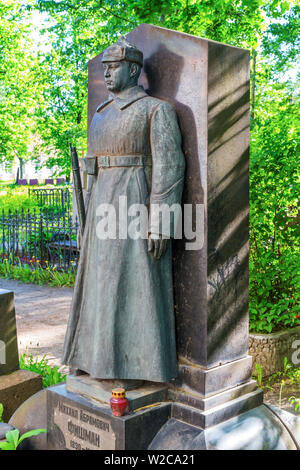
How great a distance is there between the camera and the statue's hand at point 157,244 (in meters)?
2.89

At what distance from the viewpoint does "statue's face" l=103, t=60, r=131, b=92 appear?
A: 3.03m

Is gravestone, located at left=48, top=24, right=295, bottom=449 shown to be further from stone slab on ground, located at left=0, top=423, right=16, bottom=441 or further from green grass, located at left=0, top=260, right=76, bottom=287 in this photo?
green grass, located at left=0, top=260, right=76, bottom=287

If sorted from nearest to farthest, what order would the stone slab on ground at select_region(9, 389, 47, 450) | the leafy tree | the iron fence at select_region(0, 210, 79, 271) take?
the stone slab on ground at select_region(9, 389, 47, 450) → the iron fence at select_region(0, 210, 79, 271) → the leafy tree

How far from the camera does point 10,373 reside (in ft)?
13.6

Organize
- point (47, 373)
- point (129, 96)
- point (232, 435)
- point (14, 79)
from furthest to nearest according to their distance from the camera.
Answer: point (14, 79)
point (47, 373)
point (129, 96)
point (232, 435)

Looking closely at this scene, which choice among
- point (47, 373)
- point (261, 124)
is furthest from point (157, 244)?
point (261, 124)

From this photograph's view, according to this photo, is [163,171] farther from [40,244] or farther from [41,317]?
[40,244]

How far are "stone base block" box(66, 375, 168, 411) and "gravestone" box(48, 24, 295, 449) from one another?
1cm

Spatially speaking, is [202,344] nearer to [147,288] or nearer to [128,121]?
[147,288]

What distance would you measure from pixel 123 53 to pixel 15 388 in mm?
2713

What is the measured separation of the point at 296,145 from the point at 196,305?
3.08 m

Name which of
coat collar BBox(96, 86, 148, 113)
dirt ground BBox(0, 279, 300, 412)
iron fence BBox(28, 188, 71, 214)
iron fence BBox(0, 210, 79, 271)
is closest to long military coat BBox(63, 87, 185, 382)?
coat collar BBox(96, 86, 148, 113)

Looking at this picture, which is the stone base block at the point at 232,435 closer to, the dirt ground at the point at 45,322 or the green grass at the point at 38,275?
the dirt ground at the point at 45,322
